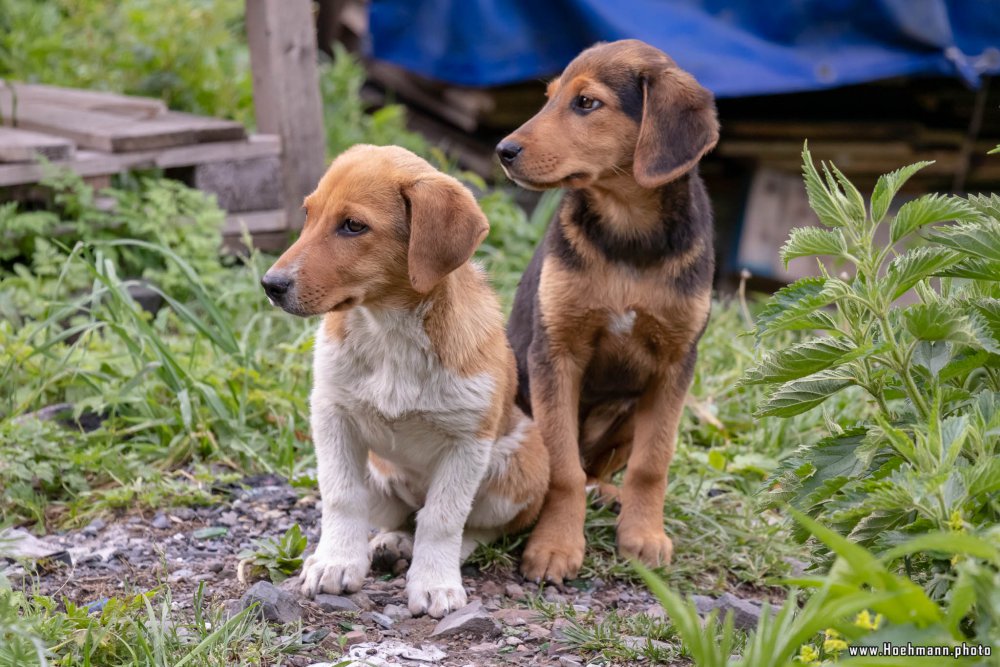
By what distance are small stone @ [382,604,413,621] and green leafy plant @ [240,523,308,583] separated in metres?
0.39

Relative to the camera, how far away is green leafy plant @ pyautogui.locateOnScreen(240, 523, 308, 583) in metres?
3.97

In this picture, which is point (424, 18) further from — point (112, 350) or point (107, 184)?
point (112, 350)

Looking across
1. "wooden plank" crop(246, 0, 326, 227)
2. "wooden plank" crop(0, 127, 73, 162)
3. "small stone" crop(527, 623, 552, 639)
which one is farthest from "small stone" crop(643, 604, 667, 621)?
"wooden plank" crop(0, 127, 73, 162)

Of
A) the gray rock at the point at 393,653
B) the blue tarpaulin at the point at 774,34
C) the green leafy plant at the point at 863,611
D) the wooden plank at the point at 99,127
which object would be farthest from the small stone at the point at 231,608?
the blue tarpaulin at the point at 774,34

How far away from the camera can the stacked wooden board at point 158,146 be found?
22.0 ft

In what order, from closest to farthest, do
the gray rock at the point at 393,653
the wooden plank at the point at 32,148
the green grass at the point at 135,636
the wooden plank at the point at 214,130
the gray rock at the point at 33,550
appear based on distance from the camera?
the green grass at the point at 135,636 < the gray rock at the point at 393,653 < the gray rock at the point at 33,550 < the wooden plank at the point at 32,148 < the wooden plank at the point at 214,130

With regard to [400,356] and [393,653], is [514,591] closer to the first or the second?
[393,653]

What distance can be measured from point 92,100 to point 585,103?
179 inches

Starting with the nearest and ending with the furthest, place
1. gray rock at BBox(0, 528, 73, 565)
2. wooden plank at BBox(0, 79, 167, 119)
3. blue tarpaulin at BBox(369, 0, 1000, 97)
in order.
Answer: gray rock at BBox(0, 528, 73, 565) → wooden plank at BBox(0, 79, 167, 119) → blue tarpaulin at BBox(369, 0, 1000, 97)

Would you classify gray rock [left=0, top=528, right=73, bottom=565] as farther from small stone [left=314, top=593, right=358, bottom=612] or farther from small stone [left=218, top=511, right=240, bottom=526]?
small stone [left=314, top=593, right=358, bottom=612]

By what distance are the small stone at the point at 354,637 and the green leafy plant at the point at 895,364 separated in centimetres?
129

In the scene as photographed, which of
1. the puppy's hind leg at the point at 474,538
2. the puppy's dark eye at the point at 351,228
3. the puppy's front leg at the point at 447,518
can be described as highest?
the puppy's dark eye at the point at 351,228

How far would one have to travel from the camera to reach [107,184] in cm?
672

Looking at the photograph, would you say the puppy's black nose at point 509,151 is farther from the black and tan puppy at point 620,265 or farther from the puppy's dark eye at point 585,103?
the puppy's dark eye at point 585,103
